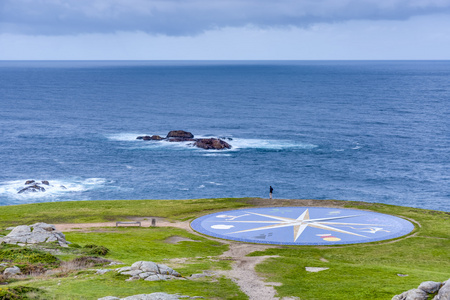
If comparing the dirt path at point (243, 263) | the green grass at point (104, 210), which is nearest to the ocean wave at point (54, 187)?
the green grass at point (104, 210)

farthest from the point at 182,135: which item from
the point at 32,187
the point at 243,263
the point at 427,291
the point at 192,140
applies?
the point at 427,291

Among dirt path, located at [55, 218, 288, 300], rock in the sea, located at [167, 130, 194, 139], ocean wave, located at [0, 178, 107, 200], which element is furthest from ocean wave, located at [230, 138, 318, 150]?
dirt path, located at [55, 218, 288, 300]

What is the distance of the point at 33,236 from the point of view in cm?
4294

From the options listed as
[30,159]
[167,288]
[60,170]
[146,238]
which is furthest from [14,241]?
[30,159]

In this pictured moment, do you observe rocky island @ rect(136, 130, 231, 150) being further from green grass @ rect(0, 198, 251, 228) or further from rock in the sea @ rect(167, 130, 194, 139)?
green grass @ rect(0, 198, 251, 228)

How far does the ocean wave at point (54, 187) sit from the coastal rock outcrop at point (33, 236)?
46663 millimetres

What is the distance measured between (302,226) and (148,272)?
24.5 m

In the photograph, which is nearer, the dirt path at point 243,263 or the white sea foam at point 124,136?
the dirt path at point 243,263

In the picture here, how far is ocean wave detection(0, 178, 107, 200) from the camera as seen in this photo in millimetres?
89125

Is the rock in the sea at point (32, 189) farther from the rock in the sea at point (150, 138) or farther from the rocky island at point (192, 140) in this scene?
the rock in the sea at point (150, 138)

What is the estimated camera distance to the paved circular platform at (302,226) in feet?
164

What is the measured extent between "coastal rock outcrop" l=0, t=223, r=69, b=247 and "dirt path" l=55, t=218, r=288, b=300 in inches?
372

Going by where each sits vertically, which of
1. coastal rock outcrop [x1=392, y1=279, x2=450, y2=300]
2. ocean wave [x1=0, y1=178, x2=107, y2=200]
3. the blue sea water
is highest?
coastal rock outcrop [x1=392, y1=279, x2=450, y2=300]

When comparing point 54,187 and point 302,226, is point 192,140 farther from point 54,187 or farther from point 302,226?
point 302,226
